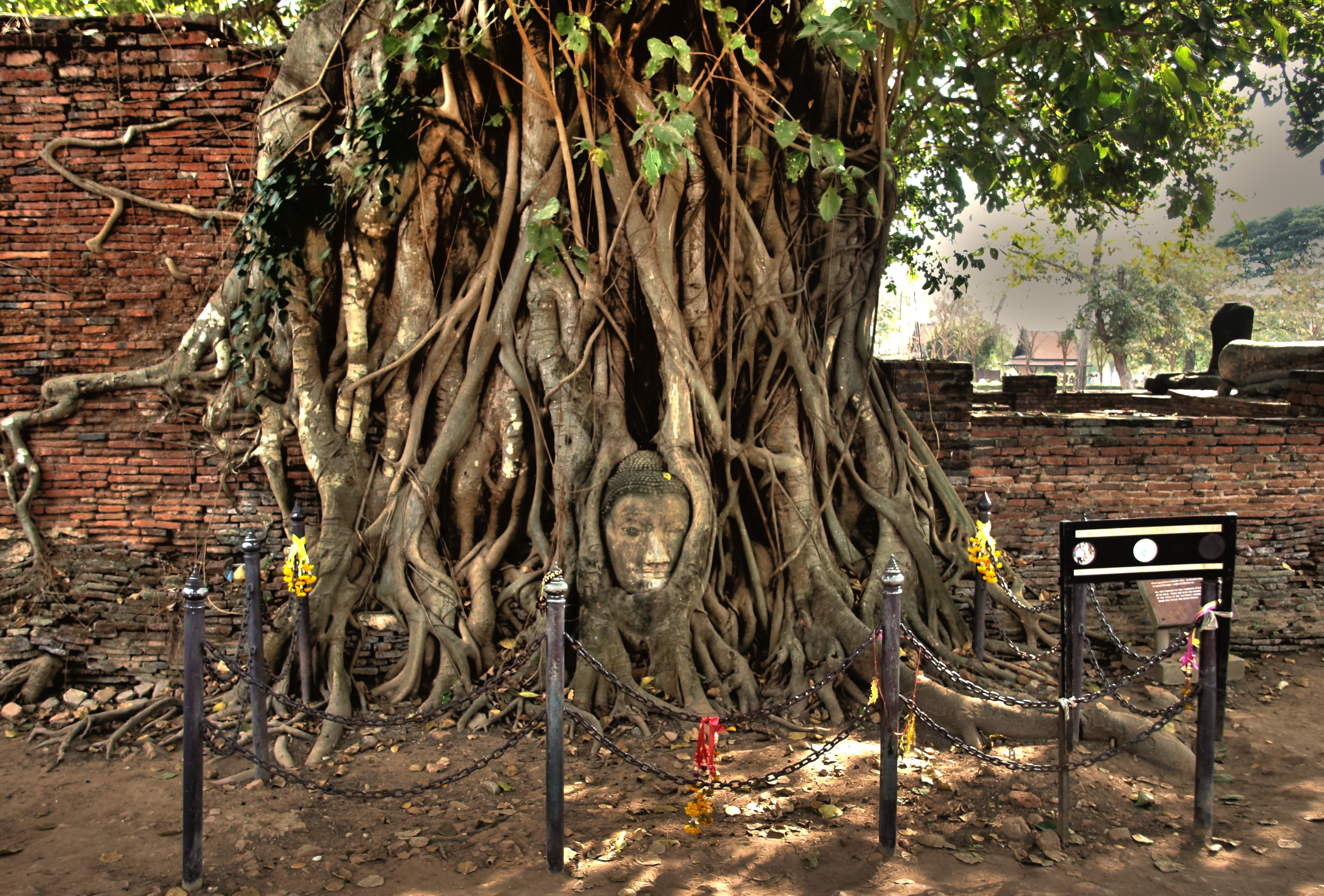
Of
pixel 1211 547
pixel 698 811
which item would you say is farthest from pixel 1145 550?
pixel 698 811

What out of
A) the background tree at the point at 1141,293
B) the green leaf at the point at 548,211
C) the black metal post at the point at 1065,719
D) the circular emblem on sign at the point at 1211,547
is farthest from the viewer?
the background tree at the point at 1141,293

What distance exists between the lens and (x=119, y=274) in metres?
5.99

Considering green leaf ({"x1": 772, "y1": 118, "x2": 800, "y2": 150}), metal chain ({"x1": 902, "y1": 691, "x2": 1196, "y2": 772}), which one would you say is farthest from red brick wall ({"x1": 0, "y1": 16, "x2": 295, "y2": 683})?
metal chain ({"x1": 902, "y1": 691, "x2": 1196, "y2": 772})

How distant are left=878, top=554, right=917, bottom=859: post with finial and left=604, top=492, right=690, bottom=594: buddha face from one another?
1712 millimetres

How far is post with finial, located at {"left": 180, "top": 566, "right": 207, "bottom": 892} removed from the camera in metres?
3.20

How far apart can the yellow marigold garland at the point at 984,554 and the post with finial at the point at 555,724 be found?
2.79 meters

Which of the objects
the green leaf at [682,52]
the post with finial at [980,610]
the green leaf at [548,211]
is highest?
the green leaf at [682,52]

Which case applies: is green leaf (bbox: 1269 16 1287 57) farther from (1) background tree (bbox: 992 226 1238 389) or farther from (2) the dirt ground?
(1) background tree (bbox: 992 226 1238 389)

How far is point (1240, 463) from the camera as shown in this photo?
680cm

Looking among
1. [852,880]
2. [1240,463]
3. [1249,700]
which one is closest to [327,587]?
[852,880]

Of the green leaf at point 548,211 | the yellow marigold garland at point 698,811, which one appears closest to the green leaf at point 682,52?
the green leaf at point 548,211

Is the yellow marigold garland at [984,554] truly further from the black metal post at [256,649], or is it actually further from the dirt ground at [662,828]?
the black metal post at [256,649]

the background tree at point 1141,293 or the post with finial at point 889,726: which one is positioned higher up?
the background tree at point 1141,293

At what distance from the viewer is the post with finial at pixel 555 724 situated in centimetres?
324
